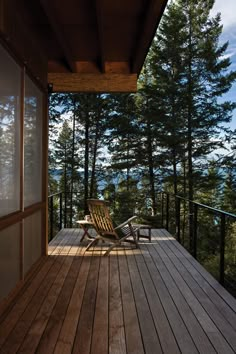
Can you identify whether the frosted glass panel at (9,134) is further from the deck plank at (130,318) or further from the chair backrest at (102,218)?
the chair backrest at (102,218)

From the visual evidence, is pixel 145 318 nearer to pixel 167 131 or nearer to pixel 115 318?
pixel 115 318

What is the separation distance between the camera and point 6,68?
309cm

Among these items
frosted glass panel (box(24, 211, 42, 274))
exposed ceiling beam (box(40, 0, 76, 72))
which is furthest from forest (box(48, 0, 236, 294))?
exposed ceiling beam (box(40, 0, 76, 72))

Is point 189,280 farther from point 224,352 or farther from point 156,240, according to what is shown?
point 156,240

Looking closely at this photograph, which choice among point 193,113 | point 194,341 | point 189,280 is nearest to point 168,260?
point 189,280

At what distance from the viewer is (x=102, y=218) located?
5.50 metres

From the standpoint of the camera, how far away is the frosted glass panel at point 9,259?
300 cm

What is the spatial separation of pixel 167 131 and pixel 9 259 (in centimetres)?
1110

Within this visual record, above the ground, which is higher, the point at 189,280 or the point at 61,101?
the point at 61,101

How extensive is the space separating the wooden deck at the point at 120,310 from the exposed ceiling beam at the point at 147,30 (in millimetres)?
2855

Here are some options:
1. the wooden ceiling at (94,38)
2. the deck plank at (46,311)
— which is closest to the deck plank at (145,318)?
the deck plank at (46,311)

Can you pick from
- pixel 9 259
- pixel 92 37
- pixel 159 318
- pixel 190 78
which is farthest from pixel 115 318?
pixel 190 78

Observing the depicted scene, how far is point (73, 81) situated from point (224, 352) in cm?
453

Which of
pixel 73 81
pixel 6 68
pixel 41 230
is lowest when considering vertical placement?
pixel 41 230
